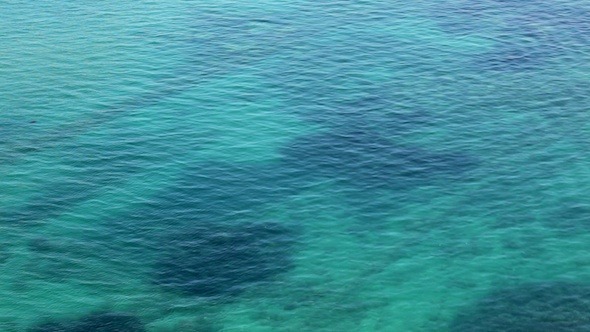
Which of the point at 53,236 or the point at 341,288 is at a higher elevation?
the point at 53,236

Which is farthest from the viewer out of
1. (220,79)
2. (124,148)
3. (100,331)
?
(220,79)

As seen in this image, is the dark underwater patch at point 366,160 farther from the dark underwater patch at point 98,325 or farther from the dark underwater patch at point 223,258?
the dark underwater patch at point 98,325

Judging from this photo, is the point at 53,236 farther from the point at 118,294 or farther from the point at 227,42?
the point at 227,42

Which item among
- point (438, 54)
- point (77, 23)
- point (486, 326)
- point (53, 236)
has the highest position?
point (77, 23)

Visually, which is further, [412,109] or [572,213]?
[412,109]

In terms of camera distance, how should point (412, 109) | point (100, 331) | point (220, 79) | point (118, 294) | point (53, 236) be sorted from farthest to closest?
point (220, 79) < point (412, 109) < point (53, 236) < point (118, 294) < point (100, 331)

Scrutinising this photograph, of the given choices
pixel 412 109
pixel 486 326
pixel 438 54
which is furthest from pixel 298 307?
pixel 438 54

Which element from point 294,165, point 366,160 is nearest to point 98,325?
point 294,165
